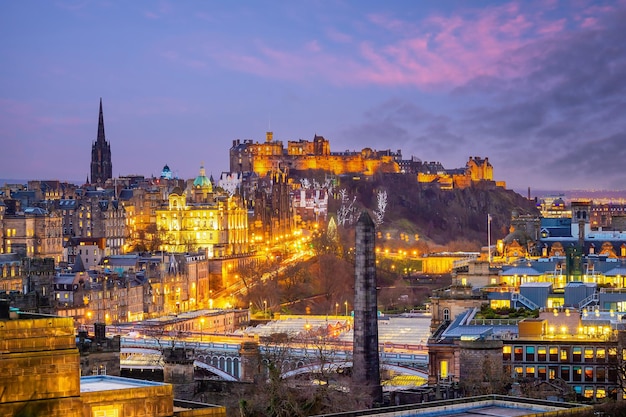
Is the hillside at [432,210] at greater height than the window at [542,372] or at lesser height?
greater

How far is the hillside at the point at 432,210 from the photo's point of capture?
182m

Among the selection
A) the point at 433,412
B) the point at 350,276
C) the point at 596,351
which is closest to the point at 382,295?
the point at 350,276

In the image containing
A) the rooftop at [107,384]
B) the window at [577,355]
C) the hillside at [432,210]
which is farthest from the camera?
the hillside at [432,210]

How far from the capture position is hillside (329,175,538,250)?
18175cm

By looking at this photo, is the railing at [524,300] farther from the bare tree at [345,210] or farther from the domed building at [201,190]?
the bare tree at [345,210]

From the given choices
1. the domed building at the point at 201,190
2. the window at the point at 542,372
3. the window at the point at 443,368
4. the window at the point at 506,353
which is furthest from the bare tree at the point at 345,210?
the window at the point at 542,372

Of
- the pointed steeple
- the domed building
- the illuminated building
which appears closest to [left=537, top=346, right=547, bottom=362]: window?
the illuminated building

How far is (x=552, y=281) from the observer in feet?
236

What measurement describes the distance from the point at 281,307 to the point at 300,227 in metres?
52.0

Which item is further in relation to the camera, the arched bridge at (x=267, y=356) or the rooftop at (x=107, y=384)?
the arched bridge at (x=267, y=356)

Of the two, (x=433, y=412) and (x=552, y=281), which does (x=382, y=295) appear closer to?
(x=552, y=281)

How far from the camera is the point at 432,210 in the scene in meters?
193

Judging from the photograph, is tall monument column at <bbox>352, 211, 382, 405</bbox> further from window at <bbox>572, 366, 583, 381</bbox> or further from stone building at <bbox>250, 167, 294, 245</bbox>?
stone building at <bbox>250, 167, 294, 245</bbox>

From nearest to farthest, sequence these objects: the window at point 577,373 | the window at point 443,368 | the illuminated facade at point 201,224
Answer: the window at point 577,373 → the window at point 443,368 → the illuminated facade at point 201,224
